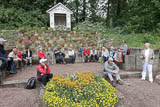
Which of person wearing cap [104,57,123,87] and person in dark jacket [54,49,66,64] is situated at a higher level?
person in dark jacket [54,49,66,64]


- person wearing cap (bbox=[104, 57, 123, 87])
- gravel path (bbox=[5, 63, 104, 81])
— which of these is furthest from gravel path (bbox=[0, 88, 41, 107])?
person wearing cap (bbox=[104, 57, 123, 87])

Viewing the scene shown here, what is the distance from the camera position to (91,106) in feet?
9.27

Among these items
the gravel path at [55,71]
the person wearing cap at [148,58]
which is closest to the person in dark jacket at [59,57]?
the gravel path at [55,71]

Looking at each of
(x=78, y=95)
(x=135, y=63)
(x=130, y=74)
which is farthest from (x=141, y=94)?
(x=135, y=63)

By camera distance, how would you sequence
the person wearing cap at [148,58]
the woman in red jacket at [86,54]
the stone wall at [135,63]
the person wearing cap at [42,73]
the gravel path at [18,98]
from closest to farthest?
the gravel path at [18,98] → the person wearing cap at [42,73] → the person wearing cap at [148,58] → the stone wall at [135,63] → the woman in red jacket at [86,54]

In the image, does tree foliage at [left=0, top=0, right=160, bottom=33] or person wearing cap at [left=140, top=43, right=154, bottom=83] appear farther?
tree foliage at [left=0, top=0, right=160, bottom=33]

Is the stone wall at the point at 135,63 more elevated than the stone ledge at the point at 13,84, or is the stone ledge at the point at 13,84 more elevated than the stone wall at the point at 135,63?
the stone wall at the point at 135,63

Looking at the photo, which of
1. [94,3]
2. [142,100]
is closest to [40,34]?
[142,100]

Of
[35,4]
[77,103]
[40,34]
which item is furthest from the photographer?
[35,4]

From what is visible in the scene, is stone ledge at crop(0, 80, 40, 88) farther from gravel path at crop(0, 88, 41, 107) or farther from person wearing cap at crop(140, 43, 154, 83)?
person wearing cap at crop(140, 43, 154, 83)

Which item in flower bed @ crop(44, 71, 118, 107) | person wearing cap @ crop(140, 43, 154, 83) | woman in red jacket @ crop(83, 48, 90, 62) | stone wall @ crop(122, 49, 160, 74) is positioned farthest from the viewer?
woman in red jacket @ crop(83, 48, 90, 62)

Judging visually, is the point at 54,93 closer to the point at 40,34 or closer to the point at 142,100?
the point at 142,100

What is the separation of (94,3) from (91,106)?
20052 millimetres

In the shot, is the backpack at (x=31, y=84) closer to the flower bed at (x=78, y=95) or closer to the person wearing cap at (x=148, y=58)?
the flower bed at (x=78, y=95)
